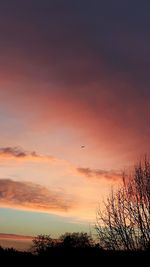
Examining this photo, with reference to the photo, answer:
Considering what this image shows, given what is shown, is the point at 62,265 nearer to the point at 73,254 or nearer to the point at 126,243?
the point at 73,254

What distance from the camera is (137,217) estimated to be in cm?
3422

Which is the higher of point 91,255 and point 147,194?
point 147,194

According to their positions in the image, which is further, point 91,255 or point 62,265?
point 91,255

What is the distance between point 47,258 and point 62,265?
1787 mm

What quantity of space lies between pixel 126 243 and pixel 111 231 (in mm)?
1529

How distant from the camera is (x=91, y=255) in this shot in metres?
21.6

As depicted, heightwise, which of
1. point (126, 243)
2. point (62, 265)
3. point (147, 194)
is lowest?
point (62, 265)

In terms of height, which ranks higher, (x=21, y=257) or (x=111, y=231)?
(x=111, y=231)

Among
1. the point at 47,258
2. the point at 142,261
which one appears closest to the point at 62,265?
the point at 47,258

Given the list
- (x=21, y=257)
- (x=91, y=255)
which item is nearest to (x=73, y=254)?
(x=91, y=255)

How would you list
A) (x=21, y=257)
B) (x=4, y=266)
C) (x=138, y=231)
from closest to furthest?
(x=4, y=266)
(x=21, y=257)
(x=138, y=231)

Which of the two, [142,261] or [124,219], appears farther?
[124,219]

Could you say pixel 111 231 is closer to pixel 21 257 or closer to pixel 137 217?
pixel 137 217

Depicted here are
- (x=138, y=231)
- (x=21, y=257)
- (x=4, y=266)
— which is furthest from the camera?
(x=138, y=231)
